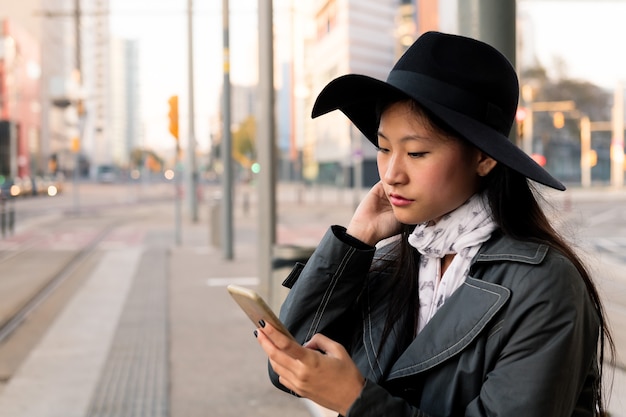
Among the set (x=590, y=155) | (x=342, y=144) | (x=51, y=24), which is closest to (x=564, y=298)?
(x=342, y=144)

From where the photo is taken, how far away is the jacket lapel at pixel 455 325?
1598 mm

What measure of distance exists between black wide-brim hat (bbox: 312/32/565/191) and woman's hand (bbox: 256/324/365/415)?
1.64ft

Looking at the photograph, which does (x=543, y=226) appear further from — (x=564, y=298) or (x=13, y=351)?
(x=13, y=351)

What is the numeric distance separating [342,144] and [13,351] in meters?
37.5

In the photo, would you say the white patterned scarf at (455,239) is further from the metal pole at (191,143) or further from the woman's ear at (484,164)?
the metal pole at (191,143)

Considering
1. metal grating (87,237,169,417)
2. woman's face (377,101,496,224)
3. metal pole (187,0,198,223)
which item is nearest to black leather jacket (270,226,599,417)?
woman's face (377,101,496,224)

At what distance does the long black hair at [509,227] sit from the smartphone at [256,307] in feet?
1.27

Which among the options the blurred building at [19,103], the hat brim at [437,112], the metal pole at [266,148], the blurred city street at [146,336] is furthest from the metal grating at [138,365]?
the blurred building at [19,103]

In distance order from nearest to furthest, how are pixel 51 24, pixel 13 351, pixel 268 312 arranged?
pixel 268 312 → pixel 13 351 → pixel 51 24

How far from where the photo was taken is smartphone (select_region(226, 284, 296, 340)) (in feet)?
4.93

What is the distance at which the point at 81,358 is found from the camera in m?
7.00

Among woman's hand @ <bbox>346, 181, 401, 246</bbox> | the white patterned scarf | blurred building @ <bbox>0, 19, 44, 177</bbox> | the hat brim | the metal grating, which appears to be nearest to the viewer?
the hat brim

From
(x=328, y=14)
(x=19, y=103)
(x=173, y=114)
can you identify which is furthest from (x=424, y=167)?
(x=19, y=103)

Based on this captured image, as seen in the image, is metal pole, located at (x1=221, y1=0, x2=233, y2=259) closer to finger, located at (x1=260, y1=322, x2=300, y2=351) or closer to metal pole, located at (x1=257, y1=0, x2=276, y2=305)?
metal pole, located at (x1=257, y1=0, x2=276, y2=305)
